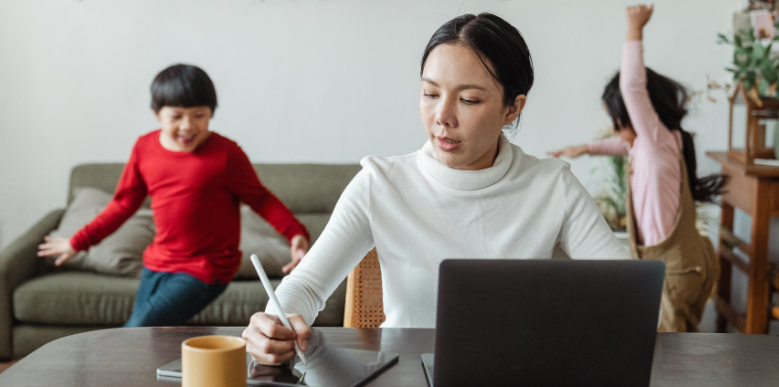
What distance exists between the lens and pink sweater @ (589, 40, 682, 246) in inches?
93.4

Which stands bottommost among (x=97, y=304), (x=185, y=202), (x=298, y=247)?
(x=97, y=304)

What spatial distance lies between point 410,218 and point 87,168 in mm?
2427

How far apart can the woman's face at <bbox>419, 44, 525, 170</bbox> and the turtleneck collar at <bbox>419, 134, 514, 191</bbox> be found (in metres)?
0.06

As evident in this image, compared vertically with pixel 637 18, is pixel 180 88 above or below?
below

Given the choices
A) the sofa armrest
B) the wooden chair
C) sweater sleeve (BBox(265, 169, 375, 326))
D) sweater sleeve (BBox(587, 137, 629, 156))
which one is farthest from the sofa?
sweater sleeve (BBox(265, 169, 375, 326))

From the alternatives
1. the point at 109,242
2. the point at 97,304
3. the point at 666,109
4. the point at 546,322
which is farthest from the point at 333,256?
the point at 109,242

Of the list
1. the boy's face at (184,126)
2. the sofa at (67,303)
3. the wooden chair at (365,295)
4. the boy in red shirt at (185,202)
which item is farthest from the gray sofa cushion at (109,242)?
the wooden chair at (365,295)

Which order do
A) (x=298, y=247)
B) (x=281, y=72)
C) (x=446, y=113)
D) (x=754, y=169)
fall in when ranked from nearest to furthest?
1. (x=446, y=113)
2. (x=298, y=247)
3. (x=754, y=169)
4. (x=281, y=72)

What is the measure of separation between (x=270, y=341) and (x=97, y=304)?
6.55ft

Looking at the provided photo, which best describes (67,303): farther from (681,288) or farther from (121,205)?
(681,288)

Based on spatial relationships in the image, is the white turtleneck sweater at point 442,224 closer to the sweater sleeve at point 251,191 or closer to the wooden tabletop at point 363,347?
the wooden tabletop at point 363,347

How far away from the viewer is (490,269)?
793 millimetres

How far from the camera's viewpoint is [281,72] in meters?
3.42

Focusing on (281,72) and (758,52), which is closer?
(758,52)
